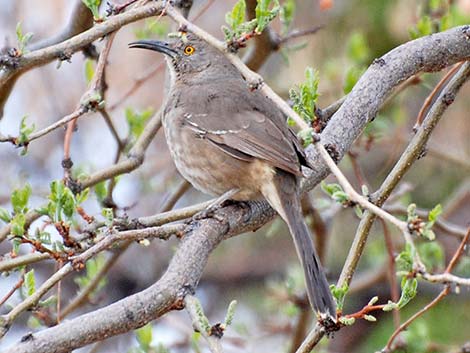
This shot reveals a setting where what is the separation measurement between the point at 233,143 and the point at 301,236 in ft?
2.45

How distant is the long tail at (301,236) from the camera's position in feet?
10.3

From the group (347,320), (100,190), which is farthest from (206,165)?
(347,320)

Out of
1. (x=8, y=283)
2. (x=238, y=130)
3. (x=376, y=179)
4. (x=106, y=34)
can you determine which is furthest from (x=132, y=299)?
(x=376, y=179)

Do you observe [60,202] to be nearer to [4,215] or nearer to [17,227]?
[17,227]

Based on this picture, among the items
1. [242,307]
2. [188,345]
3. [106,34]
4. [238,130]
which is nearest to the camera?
[106,34]

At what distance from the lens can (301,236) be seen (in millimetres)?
3730

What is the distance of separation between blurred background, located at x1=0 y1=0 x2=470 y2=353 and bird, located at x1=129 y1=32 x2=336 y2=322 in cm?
103

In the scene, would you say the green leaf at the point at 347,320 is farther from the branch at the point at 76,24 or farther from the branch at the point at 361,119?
the branch at the point at 76,24

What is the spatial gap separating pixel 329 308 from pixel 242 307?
15.4ft

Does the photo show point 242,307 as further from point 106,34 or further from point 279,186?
point 106,34

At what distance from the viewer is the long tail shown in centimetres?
314

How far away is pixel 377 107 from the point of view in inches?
145

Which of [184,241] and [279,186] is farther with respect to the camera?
[279,186]

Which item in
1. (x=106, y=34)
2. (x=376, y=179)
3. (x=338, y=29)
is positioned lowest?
(x=106, y=34)
